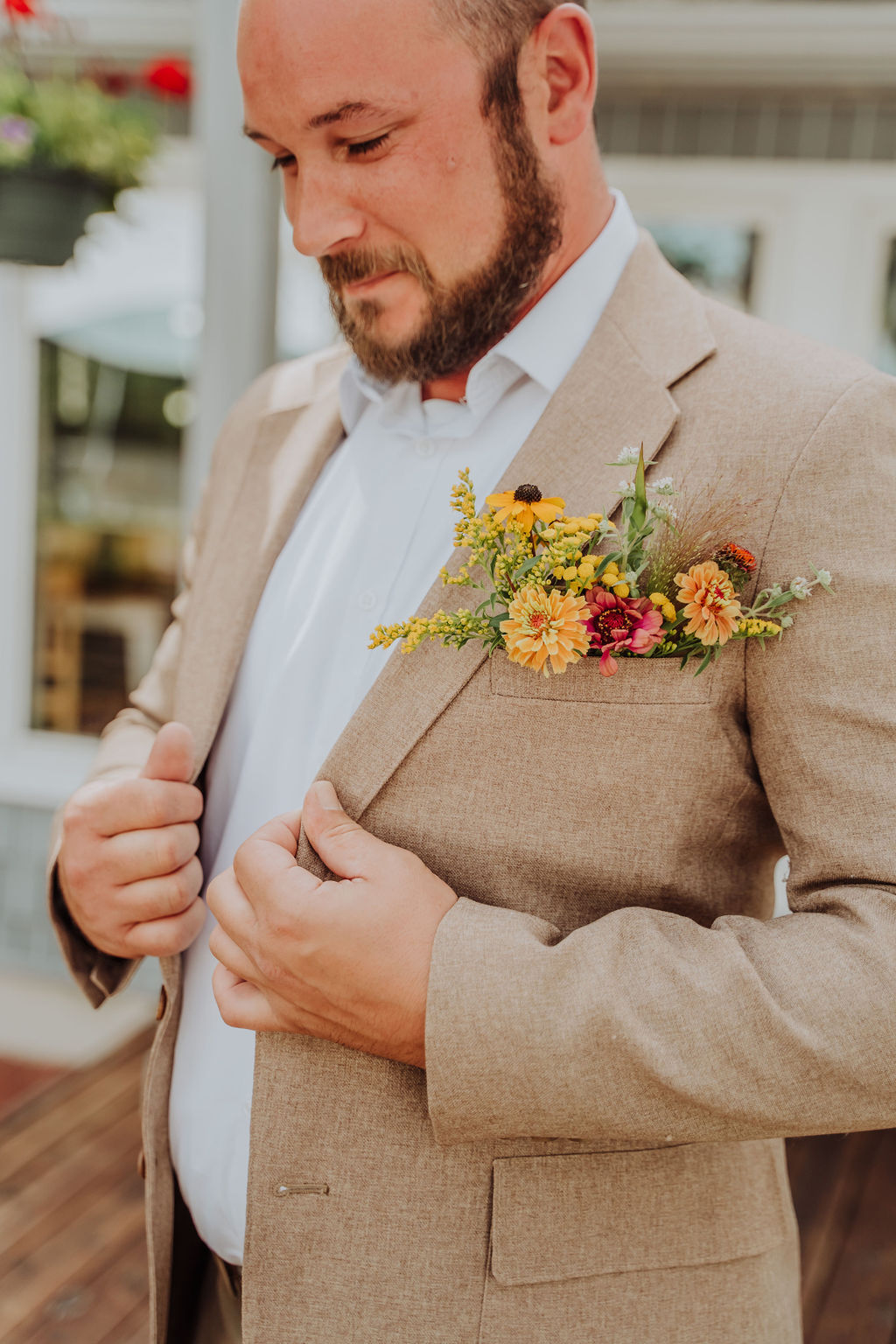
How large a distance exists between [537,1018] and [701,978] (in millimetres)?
144

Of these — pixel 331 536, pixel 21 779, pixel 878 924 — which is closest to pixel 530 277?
pixel 331 536

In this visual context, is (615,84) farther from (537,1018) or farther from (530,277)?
(537,1018)

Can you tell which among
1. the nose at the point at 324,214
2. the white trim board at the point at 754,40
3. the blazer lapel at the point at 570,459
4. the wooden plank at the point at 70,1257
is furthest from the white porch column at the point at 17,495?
the blazer lapel at the point at 570,459

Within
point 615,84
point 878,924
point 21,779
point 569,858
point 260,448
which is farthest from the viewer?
point 21,779

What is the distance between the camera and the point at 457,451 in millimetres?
1261

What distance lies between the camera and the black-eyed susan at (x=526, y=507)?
0.99m

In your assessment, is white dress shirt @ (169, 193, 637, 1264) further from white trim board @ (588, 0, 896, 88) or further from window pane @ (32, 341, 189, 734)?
window pane @ (32, 341, 189, 734)

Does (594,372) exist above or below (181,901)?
above

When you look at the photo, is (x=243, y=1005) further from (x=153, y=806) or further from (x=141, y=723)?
(x=141, y=723)

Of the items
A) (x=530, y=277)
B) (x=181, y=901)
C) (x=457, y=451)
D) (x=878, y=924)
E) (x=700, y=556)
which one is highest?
(x=530, y=277)

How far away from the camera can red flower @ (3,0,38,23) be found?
105 inches

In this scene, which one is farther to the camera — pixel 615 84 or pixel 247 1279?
pixel 615 84

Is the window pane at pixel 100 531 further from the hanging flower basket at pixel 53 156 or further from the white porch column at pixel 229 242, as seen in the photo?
the white porch column at pixel 229 242

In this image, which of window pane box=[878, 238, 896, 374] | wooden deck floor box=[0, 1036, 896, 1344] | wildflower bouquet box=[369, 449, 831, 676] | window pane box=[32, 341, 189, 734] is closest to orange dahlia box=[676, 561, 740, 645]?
wildflower bouquet box=[369, 449, 831, 676]
